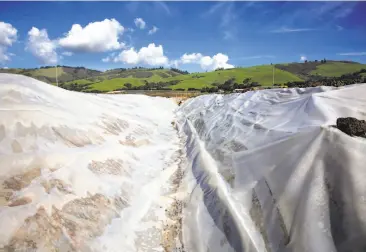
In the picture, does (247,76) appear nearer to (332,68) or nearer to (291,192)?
(332,68)

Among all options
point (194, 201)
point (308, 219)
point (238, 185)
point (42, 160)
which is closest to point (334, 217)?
point (308, 219)

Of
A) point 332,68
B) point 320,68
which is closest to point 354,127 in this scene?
point 332,68

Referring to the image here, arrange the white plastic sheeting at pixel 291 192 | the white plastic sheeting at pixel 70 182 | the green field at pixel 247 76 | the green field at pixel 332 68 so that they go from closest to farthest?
1. the white plastic sheeting at pixel 291 192
2. the white plastic sheeting at pixel 70 182
3. the green field at pixel 247 76
4. the green field at pixel 332 68

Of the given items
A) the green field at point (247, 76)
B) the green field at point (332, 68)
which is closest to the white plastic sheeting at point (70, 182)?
the green field at point (247, 76)

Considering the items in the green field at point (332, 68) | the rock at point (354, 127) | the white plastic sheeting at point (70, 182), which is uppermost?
the green field at point (332, 68)

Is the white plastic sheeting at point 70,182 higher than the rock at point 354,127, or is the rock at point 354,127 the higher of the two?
the rock at point 354,127

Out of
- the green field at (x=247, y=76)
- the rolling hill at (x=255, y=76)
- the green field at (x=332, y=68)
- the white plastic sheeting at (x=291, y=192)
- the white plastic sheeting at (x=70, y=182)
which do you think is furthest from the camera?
the green field at (x=332, y=68)

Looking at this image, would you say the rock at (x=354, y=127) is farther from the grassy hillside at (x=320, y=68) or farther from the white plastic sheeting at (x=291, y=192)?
the grassy hillside at (x=320, y=68)

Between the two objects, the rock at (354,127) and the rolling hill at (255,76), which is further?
the rolling hill at (255,76)

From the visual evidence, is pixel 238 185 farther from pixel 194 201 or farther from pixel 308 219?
pixel 308 219
